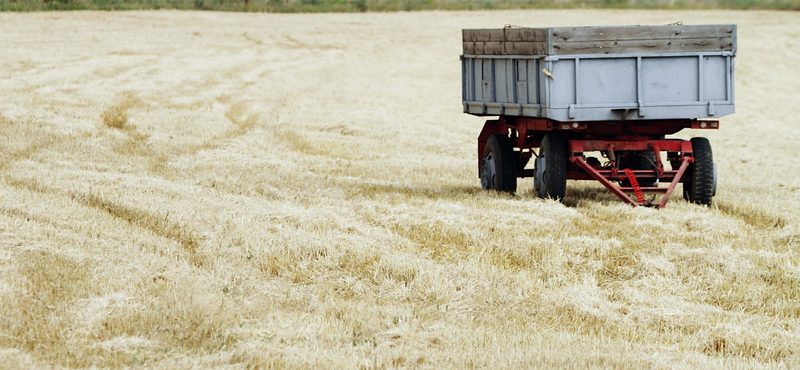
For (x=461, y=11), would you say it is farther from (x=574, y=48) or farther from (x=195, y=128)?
(x=574, y=48)

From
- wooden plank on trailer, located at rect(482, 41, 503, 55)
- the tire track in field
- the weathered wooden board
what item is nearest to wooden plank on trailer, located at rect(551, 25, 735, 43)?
the weathered wooden board

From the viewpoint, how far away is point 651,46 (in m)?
12.2

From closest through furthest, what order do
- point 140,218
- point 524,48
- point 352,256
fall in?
point 352,256 < point 140,218 < point 524,48

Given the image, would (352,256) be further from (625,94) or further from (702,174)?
(702,174)

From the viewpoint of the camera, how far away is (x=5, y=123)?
18109mm

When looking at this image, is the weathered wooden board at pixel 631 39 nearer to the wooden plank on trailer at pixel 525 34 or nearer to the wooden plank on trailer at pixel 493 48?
the wooden plank on trailer at pixel 525 34

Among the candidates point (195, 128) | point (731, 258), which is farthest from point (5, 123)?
point (731, 258)

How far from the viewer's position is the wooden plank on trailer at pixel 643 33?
12039 mm

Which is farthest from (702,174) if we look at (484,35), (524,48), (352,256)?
(352,256)

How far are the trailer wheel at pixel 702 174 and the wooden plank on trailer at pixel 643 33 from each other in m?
1.24

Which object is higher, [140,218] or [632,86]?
[632,86]

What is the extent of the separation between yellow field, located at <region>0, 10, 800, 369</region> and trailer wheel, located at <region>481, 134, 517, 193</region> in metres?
0.39

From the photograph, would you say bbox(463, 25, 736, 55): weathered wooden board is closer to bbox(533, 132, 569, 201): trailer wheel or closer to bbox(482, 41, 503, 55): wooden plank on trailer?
bbox(482, 41, 503, 55): wooden plank on trailer

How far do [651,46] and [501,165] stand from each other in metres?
2.34
